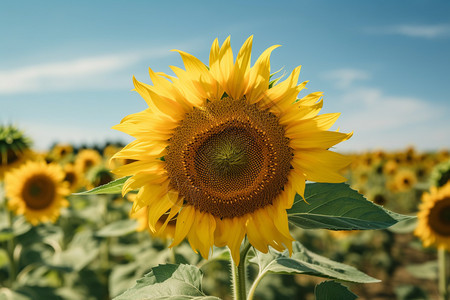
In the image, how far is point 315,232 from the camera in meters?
7.71

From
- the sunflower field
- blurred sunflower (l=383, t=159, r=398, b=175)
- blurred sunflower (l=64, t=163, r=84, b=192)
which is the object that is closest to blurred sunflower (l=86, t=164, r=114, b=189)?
blurred sunflower (l=64, t=163, r=84, b=192)

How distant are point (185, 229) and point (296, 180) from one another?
470mm

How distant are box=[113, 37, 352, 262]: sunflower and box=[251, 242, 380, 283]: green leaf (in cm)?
14

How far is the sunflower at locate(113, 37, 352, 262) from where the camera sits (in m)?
1.37

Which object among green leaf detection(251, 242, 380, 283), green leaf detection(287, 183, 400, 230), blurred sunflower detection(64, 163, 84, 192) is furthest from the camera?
blurred sunflower detection(64, 163, 84, 192)

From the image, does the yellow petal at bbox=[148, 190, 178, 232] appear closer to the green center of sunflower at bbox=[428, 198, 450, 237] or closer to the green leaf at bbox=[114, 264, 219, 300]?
the green leaf at bbox=[114, 264, 219, 300]

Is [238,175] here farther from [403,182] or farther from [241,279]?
[403,182]

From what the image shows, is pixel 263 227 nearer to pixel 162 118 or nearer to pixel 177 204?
pixel 177 204

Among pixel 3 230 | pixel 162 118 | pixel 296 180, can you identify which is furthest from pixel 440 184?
pixel 3 230

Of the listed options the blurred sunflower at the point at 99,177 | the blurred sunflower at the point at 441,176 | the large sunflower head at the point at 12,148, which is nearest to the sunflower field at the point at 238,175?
the blurred sunflower at the point at 441,176

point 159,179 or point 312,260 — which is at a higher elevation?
point 159,179

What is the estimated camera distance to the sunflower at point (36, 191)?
5.38 meters

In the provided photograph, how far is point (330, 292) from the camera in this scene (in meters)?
1.61

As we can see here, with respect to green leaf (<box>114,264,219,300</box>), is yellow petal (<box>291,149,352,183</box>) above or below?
above
